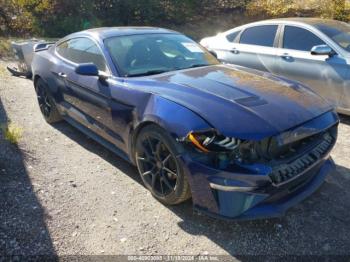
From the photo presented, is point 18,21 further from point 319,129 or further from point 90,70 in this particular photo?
point 319,129

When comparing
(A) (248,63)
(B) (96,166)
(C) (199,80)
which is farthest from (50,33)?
(C) (199,80)

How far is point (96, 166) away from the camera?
414cm

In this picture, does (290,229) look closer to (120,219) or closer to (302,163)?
(302,163)

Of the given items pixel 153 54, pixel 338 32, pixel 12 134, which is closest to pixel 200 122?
pixel 153 54

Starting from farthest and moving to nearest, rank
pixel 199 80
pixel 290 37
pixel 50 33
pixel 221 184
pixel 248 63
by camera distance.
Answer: pixel 50 33
pixel 248 63
pixel 290 37
pixel 199 80
pixel 221 184

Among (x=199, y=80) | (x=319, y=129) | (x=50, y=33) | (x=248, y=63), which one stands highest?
(x=199, y=80)

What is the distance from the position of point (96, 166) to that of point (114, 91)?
1.06m

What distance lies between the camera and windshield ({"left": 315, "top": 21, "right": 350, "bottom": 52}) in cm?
517

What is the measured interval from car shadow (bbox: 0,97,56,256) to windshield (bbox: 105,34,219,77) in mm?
1604

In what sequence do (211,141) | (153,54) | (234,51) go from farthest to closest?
(234,51), (153,54), (211,141)

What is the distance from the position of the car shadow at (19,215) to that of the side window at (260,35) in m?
4.22

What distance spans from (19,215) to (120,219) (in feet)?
3.05

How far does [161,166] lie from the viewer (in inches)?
125

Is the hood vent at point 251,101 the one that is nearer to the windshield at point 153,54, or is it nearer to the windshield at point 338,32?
the windshield at point 153,54
